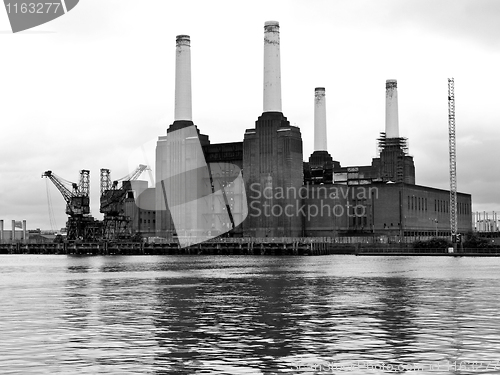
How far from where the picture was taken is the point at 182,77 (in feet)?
536

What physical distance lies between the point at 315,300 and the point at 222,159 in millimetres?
136607

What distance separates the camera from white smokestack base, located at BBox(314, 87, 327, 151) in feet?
586

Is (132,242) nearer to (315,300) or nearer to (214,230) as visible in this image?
(214,230)

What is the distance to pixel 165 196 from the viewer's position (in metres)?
173

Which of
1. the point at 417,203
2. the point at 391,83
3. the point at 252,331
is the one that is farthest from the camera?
the point at 391,83

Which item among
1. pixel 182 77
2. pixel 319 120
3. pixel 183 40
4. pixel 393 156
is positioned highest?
pixel 183 40

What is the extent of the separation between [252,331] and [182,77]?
139 metres

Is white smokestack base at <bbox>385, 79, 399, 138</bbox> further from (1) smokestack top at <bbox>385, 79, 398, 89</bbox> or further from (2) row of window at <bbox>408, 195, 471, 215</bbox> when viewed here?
(2) row of window at <bbox>408, 195, 471, 215</bbox>

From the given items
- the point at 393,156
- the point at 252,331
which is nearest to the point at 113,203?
the point at 393,156

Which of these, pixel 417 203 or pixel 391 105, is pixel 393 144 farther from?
pixel 417 203

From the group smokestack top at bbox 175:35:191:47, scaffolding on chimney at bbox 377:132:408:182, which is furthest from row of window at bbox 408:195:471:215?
smokestack top at bbox 175:35:191:47

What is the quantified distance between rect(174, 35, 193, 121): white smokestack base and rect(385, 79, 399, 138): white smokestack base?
46.1 meters

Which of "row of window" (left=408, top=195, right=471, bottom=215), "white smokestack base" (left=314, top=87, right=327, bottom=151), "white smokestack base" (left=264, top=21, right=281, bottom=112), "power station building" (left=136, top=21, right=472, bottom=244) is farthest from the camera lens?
"white smokestack base" (left=314, top=87, right=327, bottom=151)

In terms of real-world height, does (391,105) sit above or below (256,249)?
above
